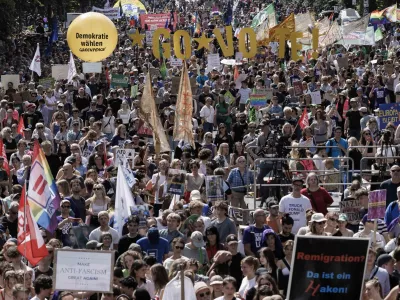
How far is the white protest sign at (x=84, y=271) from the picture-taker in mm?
12766

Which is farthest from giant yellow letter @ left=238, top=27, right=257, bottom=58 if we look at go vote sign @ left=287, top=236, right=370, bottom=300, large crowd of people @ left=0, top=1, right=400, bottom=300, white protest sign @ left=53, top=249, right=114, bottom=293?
go vote sign @ left=287, top=236, right=370, bottom=300

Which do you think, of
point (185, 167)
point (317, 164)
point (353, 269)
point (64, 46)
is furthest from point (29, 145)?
point (64, 46)

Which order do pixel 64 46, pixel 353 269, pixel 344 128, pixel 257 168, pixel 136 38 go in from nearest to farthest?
1. pixel 353 269
2. pixel 257 168
3. pixel 344 128
4. pixel 136 38
5. pixel 64 46

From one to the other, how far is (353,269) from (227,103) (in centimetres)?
1489

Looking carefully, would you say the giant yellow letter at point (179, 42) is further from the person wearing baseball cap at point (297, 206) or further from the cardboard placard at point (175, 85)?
the person wearing baseball cap at point (297, 206)

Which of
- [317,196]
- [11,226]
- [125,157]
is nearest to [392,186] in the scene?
[317,196]

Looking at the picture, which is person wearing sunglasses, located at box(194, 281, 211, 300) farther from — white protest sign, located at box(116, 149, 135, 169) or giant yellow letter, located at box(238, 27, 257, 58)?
giant yellow letter, located at box(238, 27, 257, 58)

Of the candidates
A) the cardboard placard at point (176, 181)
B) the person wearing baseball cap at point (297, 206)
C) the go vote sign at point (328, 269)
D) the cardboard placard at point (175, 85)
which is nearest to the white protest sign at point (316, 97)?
the cardboard placard at point (175, 85)

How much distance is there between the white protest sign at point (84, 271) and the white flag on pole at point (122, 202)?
141 inches

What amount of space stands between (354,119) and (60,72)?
32.1 feet

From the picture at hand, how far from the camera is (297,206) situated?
1712cm

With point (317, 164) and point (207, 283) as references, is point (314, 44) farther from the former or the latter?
point (207, 283)

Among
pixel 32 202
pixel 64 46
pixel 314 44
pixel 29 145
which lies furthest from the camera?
pixel 64 46

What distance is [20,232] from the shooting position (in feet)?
48.6
